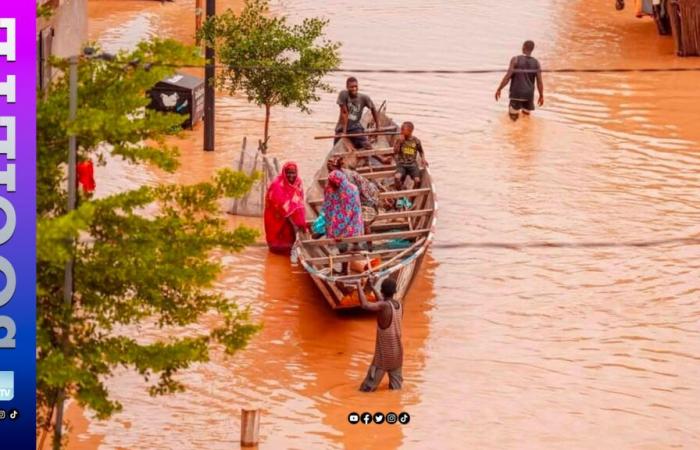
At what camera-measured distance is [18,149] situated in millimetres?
12781

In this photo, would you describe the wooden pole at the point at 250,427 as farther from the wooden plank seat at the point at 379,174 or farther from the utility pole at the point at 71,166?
the wooden plank seat at the point at 379,174

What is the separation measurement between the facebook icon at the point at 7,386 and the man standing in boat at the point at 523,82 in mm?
17384

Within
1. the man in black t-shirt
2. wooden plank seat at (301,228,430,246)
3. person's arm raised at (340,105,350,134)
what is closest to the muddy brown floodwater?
wooden plank seat at (301,228,430,246)

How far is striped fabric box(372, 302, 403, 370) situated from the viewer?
1789 centimetres

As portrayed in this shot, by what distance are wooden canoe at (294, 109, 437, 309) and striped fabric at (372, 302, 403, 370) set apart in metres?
1.50

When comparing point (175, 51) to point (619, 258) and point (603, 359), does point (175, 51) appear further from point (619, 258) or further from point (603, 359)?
point (619, 258)

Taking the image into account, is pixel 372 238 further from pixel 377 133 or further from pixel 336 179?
pixel 377 133

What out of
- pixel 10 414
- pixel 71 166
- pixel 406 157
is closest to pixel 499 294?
pixel 406 157

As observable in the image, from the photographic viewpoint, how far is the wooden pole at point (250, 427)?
55.1ft

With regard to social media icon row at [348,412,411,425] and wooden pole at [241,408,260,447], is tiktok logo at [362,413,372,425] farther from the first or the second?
wooden pole at [241,408,260,447]

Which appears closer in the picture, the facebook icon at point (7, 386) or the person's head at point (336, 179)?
the facebook icon at point (7, 386)

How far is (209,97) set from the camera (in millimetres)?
27016

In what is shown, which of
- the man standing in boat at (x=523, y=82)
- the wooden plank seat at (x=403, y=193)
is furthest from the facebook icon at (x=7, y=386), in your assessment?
the man standing in boat at (x=523, y=82)

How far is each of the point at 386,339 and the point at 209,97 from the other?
9849mm
